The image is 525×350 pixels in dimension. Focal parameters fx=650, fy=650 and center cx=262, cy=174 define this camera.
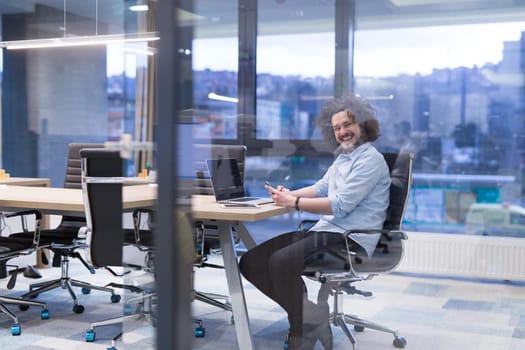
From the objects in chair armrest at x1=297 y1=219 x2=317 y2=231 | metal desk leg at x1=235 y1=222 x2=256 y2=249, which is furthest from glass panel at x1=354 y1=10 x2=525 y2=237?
metal desk leg at x1=235 y1=222 x2=256 y2=249

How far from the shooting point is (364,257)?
2.88 m

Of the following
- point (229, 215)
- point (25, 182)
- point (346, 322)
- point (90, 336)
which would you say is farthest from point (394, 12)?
point (90, 336)

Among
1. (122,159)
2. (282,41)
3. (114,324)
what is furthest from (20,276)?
(122,159)

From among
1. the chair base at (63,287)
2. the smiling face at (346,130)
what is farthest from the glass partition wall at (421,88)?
the chair base at (63,287)

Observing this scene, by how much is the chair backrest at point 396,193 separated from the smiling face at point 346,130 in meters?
0.15

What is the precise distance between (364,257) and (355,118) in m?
0.65

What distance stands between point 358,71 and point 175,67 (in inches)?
140

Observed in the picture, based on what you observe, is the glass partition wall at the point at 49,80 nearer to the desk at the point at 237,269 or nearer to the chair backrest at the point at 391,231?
the desk at the point at 237,269

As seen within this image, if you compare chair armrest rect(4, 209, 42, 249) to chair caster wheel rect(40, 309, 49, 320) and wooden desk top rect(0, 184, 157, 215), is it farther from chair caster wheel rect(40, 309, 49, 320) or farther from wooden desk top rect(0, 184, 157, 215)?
chair caster wheel rect(40, 309, 49, 320)

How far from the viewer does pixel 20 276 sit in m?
4.35

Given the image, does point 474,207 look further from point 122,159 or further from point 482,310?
point 122,159

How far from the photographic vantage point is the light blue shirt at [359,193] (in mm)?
2781

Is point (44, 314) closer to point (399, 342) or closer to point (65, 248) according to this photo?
point (65, 248)

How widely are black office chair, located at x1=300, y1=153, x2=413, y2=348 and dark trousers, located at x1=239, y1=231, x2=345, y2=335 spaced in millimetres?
39
